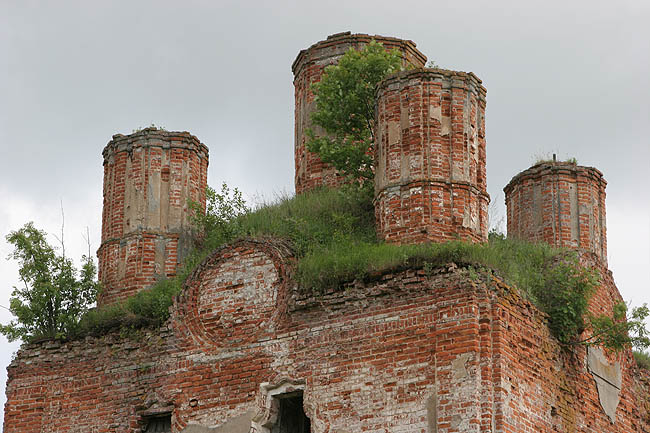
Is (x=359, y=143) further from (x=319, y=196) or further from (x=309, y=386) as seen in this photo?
(x=309, y=386)

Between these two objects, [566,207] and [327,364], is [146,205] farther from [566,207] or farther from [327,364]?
[566,207]

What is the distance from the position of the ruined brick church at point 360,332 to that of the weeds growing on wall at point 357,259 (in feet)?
0.64

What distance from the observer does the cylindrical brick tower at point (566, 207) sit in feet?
58.5

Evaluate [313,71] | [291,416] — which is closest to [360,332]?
[291,416]

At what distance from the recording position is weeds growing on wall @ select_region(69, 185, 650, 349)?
14.6m

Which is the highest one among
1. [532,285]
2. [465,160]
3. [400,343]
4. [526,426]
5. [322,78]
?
[322,78]

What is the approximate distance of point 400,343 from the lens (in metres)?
14.0

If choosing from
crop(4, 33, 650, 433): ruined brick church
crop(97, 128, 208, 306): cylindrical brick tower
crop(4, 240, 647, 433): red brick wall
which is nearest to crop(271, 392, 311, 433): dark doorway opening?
crop(4, 33, 650, 433): ruined brick church

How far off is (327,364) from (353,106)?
4512 millimetres

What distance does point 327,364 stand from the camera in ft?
47.1

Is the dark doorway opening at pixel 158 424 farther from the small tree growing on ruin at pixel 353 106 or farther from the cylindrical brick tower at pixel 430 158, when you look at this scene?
the small tree growing on ruin at pixel 353 106

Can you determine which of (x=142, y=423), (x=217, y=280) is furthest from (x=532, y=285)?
(x=142, y=423)

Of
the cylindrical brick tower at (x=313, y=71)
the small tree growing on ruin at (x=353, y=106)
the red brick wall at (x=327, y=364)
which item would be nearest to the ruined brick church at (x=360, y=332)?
the red brick wall at (x=327, y=364)

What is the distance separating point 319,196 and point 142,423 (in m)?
4.10
